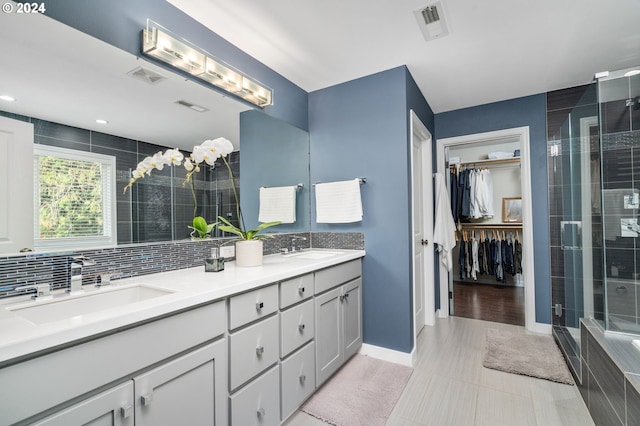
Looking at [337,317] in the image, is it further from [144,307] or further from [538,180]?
[538,180]

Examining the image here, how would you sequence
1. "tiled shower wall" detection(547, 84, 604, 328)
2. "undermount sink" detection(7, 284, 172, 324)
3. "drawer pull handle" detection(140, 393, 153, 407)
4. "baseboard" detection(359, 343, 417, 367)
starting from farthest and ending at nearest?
"baseboard" detection(359, 343, 417, 367) < "tiled shower wall" detection(547, 84, 604, 328) < "undermount sink" detection(7, 284, 172, 324) < "drawer pull handle" detection(140, 393, 153, 407)

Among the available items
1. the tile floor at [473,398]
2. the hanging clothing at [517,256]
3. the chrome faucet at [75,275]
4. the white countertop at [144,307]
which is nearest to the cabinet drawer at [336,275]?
the white countertop at [144,307]

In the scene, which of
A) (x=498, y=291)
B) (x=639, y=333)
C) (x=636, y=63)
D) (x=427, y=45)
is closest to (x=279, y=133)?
(x=427, y=45)

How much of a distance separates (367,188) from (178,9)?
5.89 feet

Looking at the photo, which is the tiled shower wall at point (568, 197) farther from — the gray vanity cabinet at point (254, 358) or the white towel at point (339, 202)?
the gray vanity cabinet at point (254, 358)

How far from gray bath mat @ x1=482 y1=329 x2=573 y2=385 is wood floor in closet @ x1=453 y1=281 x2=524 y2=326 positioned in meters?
0.48

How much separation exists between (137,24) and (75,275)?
1266 millimetres

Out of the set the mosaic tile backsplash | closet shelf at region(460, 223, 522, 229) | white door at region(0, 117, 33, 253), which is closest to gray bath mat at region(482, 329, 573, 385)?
closet shelf at region(460, 223, 522, 229)

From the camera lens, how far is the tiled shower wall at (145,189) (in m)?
1.29

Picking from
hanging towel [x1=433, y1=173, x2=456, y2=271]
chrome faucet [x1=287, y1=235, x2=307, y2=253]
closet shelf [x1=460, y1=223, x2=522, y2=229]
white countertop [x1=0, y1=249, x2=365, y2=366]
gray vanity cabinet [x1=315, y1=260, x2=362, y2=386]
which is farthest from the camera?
closet shelf [x1=460, y1=223, x2=522, y2=229]

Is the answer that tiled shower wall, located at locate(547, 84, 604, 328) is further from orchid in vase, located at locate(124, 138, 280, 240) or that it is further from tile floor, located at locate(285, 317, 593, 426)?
orchid in vase, located at locate(124, 138, 280, 240)

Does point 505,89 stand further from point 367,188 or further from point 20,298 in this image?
point 20,298

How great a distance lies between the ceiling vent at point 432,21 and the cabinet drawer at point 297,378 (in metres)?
2.16

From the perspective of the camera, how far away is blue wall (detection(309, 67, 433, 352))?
241cm
